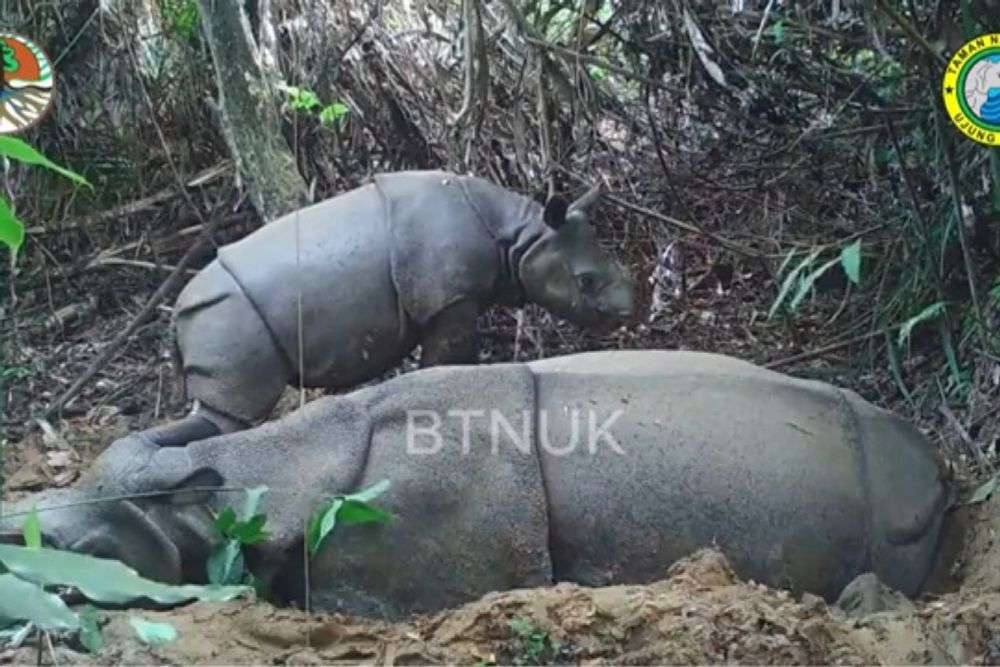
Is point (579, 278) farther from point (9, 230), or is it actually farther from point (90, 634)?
point (9, 230)

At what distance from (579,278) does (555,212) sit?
0.93ft

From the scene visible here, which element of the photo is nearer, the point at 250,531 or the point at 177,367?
the point at 250,531

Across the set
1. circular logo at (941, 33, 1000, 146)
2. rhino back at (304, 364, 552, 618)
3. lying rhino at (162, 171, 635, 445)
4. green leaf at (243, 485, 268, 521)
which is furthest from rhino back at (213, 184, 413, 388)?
circular logo at (941, 33, 1000, 146)

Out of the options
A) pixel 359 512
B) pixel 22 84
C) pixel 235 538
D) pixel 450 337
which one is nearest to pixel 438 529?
pixel 359 512

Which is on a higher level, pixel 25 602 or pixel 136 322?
pixel 25 602

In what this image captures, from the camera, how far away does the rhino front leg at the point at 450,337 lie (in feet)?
18.4

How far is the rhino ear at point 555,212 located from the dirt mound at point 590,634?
8.19 ft

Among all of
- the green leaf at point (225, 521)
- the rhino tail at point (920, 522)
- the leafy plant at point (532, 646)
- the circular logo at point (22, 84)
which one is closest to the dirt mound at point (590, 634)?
the leafy plant at point (532, 646)

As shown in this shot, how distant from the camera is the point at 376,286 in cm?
540

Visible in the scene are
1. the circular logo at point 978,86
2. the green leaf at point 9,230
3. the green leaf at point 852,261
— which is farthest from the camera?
the green leaf at point 852,261

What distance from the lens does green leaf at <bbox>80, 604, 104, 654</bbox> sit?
121 inches

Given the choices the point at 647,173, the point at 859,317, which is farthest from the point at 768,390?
the point at 647,173

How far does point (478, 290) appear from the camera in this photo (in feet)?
18.8

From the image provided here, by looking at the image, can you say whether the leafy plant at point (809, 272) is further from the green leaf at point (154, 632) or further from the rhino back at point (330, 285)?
the green leaf at point (154, 632)
